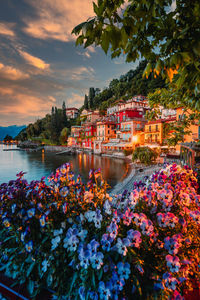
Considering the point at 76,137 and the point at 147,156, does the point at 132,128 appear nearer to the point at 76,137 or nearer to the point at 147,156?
the point at 147,156

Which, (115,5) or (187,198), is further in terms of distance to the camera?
(187,198)

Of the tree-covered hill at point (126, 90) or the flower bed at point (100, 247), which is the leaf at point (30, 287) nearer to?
the flower bed at point (100, 247)

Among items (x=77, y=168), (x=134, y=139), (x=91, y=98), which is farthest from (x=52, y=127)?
(x=77, y=168)

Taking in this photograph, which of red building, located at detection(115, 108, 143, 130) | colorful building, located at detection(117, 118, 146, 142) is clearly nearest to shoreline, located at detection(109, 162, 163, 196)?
colorful building, located at detection(117, 118, 146, 142)

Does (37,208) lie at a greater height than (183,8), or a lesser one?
lesser

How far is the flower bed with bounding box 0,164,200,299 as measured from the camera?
1.07 m

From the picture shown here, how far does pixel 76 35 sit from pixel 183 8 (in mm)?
1062

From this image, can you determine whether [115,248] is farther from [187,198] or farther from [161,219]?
[187,198]

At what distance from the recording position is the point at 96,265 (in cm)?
102

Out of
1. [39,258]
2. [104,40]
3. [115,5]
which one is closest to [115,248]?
[39,258]

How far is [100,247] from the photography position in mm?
1193

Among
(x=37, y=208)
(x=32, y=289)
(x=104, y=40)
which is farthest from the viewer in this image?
(x=37, y=208)

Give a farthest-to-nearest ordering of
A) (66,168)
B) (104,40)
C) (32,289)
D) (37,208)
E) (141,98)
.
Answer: (141,98) → (66,168) → (37,208) → (32,289) → (104,40)

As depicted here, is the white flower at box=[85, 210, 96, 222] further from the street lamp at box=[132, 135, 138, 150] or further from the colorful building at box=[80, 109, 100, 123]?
the colorful building at box=[80, 109, 100, 123]
